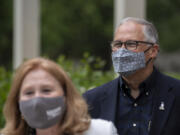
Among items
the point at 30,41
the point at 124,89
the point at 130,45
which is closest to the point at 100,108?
the point at 124,89

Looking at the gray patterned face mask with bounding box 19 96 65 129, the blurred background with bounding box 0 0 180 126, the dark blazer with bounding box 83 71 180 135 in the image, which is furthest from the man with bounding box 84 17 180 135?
the blurred background with bounding box 0 0 180 126

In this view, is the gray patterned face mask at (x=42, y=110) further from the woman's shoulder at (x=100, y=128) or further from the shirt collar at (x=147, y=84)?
the shirt collar at (x=147, y=84)

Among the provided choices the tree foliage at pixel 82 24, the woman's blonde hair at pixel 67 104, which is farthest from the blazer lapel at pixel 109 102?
the tree foliage at pixel 82 24

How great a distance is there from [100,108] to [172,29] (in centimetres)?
1923

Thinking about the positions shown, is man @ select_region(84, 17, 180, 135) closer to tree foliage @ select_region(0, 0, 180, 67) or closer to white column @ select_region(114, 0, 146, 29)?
white column @ select_region(114, 0, 146, 29)

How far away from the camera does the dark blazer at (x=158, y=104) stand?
12.6 feet

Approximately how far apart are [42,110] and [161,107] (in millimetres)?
1392

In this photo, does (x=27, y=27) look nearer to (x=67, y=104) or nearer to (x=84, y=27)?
(x=67, y=104)

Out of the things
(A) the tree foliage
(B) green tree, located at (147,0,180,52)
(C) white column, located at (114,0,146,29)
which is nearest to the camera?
(C) white column, located at (114,0,146,29)

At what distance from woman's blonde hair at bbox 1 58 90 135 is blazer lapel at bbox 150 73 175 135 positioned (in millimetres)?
949

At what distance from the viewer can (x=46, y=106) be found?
2.86 metres

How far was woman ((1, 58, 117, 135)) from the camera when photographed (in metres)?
2.88

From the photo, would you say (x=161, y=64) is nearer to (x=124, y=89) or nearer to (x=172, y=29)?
(x=172, y=29)

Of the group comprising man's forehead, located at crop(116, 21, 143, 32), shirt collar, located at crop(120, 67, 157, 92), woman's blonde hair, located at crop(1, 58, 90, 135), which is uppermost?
man's forehead, located at crop(116, 21, 143, 32)
